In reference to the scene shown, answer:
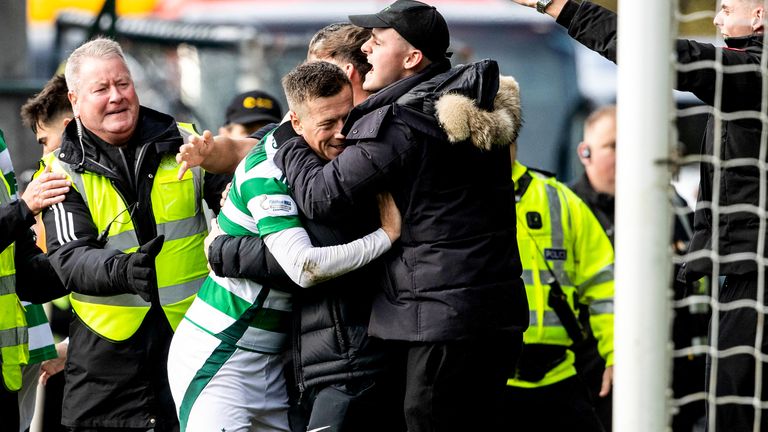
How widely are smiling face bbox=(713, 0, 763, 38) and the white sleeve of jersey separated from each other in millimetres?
1602

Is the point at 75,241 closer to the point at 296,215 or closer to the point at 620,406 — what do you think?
the point at 296,215

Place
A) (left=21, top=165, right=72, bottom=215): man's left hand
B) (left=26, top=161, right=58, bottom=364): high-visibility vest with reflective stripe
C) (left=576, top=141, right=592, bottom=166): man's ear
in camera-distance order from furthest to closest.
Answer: (left=576, top=141, right=592, bottom=166): man's ear
(left=26, top=161, right=58, bottom=364): high-visibility vest with reflective stripe
(left=21, top=165, right=72, bottom=215): man's left hand

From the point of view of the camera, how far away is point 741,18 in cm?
479

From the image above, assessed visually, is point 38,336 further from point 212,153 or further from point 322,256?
point 322,256

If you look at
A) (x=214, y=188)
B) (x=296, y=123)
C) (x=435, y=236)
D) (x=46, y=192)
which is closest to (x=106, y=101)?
(x=46, y=192)

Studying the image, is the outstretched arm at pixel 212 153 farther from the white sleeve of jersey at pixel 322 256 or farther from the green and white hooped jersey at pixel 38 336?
the green and white hooped jersey at pixel 38 336

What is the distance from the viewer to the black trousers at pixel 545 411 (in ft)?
20.0

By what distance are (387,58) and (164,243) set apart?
1289 millimetres

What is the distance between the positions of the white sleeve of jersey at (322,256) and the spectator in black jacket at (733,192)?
1095mm

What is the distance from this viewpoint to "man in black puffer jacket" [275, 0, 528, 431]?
169 inches

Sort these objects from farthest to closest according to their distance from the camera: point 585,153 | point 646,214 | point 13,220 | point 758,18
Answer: point 585,153 < point 13,220 < point 758,18 < point 646,214

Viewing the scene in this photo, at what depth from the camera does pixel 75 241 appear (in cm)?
498

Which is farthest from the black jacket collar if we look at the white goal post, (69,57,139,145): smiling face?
(69,57,139,145): smiling face

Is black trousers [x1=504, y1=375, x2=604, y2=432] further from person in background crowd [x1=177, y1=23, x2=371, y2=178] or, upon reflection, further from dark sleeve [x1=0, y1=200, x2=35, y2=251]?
dark sleeve [x1=0, y1=200, x2=35, y2=251]
